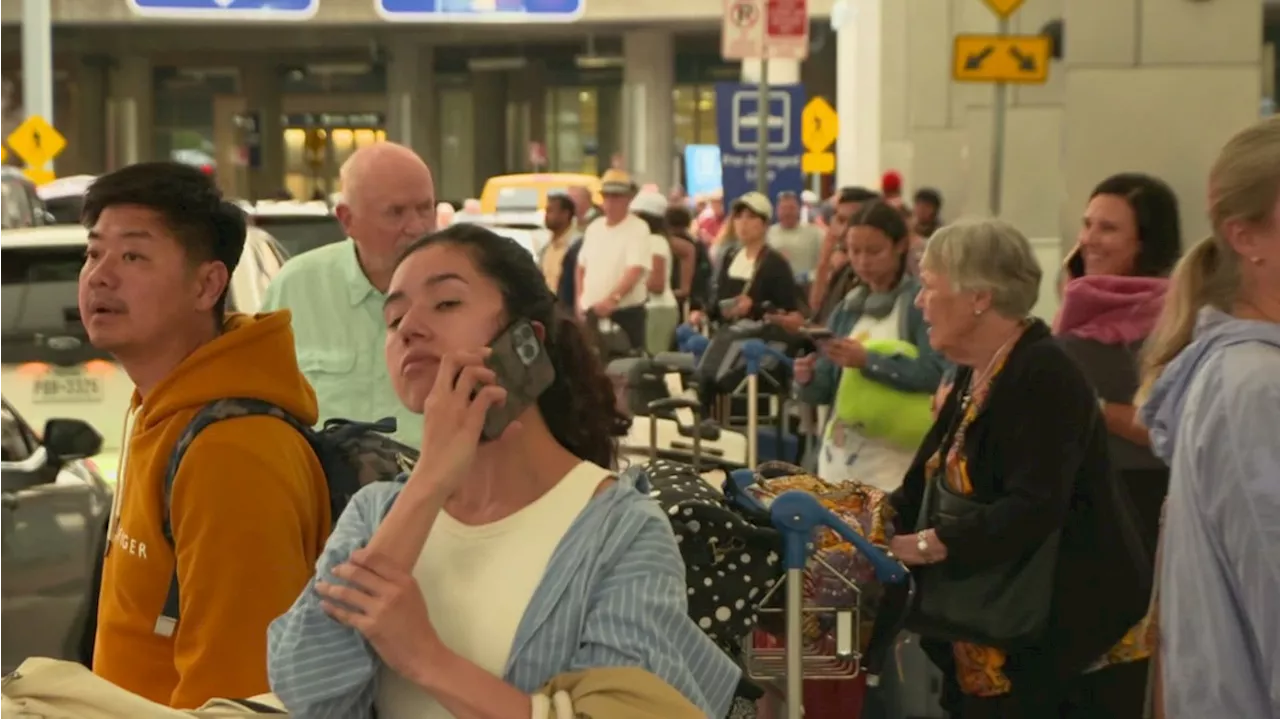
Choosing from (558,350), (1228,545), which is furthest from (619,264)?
(558,350)

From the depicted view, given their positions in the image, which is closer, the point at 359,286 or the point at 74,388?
the point at 359,286

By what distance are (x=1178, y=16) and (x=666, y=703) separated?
10052 mm

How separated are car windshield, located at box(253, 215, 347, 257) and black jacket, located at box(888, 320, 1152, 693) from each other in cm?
721

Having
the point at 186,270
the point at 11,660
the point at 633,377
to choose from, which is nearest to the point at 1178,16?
the point at 633,377

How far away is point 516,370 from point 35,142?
26.9m

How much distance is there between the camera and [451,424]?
255cm

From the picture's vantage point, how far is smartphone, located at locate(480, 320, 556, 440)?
2.65 m

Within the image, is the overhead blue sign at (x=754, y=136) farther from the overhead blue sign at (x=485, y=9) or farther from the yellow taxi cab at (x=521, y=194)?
the yellow taxi cab at (x=521, y=194)

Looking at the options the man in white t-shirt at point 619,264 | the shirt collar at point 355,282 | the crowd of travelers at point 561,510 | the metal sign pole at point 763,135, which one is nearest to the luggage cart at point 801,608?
the crowd of travelers at point 561,510

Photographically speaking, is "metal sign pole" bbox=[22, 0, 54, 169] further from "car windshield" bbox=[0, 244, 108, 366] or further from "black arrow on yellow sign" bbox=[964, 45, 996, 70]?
"car windshield" bbox=[0, 244, 108, 366]

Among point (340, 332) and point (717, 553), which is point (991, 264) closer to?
point (717, 553)

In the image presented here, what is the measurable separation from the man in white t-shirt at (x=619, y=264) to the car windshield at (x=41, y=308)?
6128 mm

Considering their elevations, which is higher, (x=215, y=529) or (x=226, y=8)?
(x=226, y=8)

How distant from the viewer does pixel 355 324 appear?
5480 millimetres
